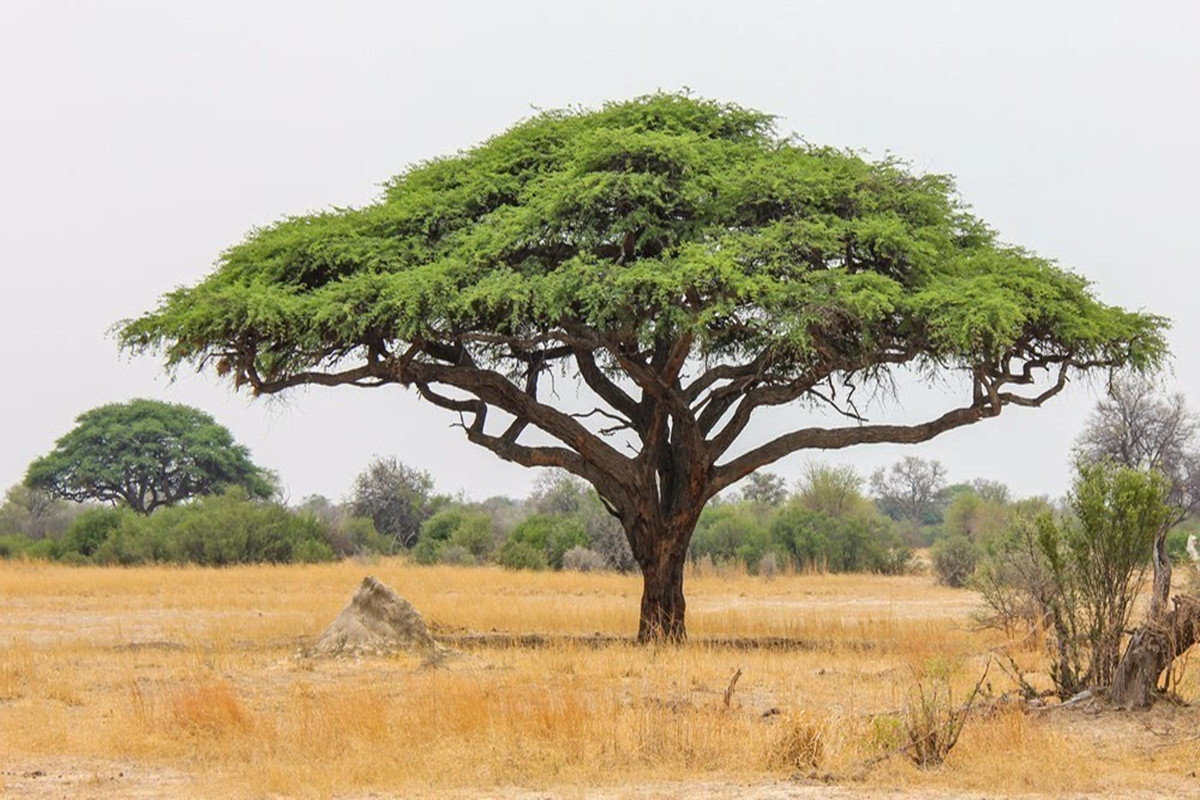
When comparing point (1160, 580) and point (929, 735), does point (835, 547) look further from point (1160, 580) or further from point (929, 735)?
point (929, 735)

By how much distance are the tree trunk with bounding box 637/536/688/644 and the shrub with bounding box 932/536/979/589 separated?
648 inches

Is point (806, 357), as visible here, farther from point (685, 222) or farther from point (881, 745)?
point (881, 745)

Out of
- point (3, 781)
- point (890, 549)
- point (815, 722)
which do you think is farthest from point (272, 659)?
point (890, 549)

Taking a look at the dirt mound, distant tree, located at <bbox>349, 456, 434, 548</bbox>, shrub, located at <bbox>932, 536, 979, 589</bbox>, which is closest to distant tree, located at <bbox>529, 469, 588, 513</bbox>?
distant tree, located at <bbox>349, 456, 434, 548</bbox>

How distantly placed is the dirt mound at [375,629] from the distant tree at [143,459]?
43.7 m

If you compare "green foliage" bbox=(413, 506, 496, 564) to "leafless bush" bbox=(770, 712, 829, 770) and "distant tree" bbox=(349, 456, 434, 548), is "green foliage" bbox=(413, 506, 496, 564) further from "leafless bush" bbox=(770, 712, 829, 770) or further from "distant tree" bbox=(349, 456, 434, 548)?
"leafless bush" bbox=(770, 712, 829, 770)

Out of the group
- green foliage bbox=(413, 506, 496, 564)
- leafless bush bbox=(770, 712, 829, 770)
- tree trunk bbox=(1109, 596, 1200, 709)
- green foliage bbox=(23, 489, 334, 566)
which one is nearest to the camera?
leafless bush bbox=(770, 712, 829, 770)

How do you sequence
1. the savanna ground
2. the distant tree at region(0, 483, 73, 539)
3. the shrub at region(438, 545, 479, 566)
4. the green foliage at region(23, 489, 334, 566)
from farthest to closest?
1. the distant tree at region(0, 483, 73, 539)
2. the shrub at region(438, 545, 479, 566)
3. the green foliage at region(23, 489, 334, 566)
4. the savanna ground

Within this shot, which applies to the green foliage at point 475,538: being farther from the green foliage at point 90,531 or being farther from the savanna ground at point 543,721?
the savanna ground at point 543,721

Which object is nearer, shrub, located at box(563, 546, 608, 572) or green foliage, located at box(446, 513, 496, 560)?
shrub, located at box(563, 546, 608, 572)

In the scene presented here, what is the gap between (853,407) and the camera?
70.1 feet

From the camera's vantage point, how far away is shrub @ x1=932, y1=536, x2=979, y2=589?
35188 millimetres

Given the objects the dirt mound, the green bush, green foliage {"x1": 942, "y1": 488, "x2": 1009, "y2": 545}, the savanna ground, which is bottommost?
the savanna ground

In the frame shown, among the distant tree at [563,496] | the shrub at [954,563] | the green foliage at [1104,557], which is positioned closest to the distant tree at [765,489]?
the distant tree at [563,496]
